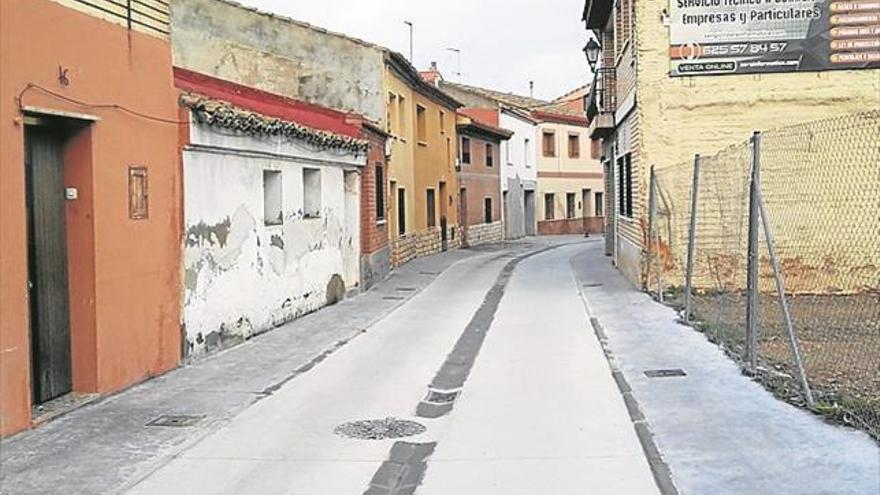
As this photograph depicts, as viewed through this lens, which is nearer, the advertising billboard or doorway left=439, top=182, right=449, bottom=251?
the advertising billboard

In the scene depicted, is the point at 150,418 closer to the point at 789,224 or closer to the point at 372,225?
the point at 372,225

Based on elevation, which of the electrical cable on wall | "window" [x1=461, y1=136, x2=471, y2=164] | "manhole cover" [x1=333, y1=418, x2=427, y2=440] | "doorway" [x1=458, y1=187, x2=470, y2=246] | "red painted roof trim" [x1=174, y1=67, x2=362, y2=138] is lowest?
"manhole cover" [x1=333, y1=418, x2=427, y2=440]

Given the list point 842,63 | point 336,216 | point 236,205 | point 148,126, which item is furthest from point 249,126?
point 842,63

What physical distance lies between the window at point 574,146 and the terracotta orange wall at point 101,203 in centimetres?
4184

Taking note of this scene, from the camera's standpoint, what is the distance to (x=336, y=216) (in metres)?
15.9

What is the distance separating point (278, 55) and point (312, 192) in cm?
734

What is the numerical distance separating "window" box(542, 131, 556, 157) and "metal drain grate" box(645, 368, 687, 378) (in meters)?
39.7

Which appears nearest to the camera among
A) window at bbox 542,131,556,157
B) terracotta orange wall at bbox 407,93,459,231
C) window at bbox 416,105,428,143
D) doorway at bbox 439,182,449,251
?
terracotta orange wall at bbox 407,93,459,231

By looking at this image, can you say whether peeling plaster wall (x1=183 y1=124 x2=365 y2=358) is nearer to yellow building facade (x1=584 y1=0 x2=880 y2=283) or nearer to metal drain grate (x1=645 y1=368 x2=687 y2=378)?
metal drain grate (x1=645 y1=368 x2=687 y2=378)

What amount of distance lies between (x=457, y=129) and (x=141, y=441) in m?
27.5

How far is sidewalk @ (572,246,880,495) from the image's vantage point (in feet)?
18.0

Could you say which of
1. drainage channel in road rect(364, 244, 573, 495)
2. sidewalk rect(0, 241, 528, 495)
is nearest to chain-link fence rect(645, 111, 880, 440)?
drainage channel in road rect(364, 244, 573, 495)

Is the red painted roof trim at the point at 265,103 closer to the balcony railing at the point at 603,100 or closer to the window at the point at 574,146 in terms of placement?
the balcony railing at the point at 603,100

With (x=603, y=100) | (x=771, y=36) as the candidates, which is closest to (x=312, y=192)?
(x=771, y=36)
